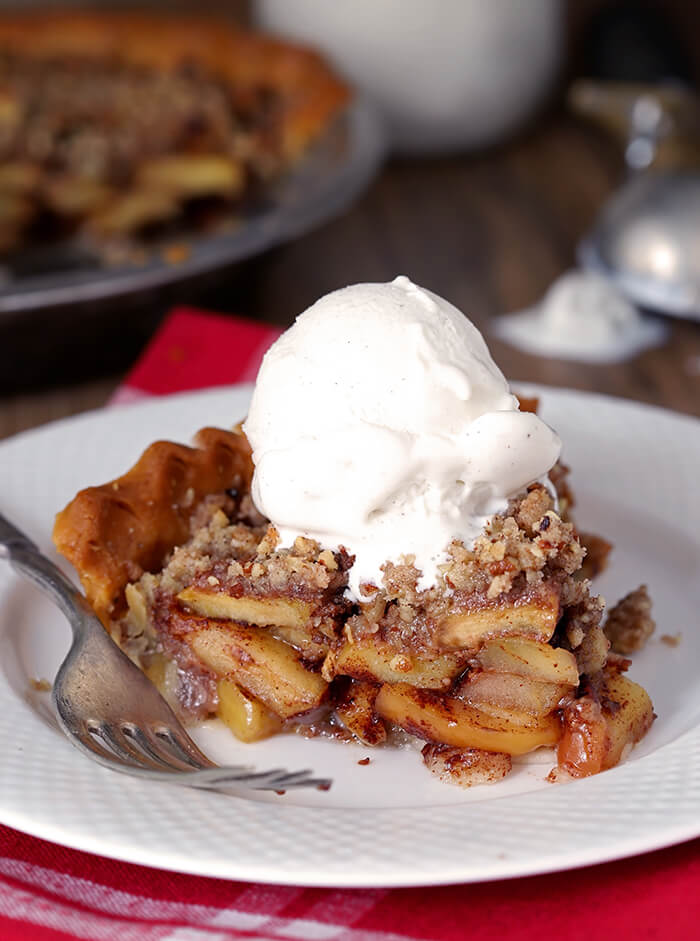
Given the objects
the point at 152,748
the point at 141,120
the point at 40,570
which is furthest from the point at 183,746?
the point at 141,120

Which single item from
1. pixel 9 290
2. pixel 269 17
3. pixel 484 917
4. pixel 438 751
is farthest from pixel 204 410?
pixel 269 17

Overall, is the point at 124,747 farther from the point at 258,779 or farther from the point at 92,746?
the point at 258,779

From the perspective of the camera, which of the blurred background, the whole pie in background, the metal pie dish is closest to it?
the metal pie dish

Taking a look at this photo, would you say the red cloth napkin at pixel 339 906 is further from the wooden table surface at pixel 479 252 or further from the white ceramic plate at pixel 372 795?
the wooden table surface at pixel 479 252

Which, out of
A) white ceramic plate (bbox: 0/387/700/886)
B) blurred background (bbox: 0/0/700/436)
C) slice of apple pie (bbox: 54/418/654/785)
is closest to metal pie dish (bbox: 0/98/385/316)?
blurred background (bbox: 0/0/700/436)

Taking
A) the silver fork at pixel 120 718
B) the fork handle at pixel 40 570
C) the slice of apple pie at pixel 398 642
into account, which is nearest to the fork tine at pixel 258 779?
the silver fork at pixel 120 718

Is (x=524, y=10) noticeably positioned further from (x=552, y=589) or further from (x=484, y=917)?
(x=484, y=917)

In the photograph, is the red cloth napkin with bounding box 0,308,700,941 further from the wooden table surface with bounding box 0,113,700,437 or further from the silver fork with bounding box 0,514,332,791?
the wooden table surface with bounding box 0,113,700,437
